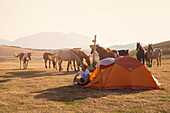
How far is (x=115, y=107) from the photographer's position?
20.8ft

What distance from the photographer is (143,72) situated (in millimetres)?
9727

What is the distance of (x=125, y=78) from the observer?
9.52 meters

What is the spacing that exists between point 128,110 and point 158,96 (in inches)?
102

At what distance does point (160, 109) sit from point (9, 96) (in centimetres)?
641

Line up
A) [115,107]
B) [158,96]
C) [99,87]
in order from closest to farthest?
[115,107] < [158,96] < [99,87]

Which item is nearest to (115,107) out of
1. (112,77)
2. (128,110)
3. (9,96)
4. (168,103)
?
(128,110)

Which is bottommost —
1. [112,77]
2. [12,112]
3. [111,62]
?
[12,112]

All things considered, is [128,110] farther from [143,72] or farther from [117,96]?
[143,72]

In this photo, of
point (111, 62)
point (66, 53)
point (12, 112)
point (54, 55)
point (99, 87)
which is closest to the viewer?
point (12, 112)

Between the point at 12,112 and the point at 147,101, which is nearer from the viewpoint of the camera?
the point at 12,112

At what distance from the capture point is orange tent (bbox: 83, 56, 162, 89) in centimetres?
941

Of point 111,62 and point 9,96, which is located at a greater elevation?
point 111,62

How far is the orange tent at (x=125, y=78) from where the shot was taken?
371 inches

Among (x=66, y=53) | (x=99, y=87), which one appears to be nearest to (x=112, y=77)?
(x=99, y=87)
